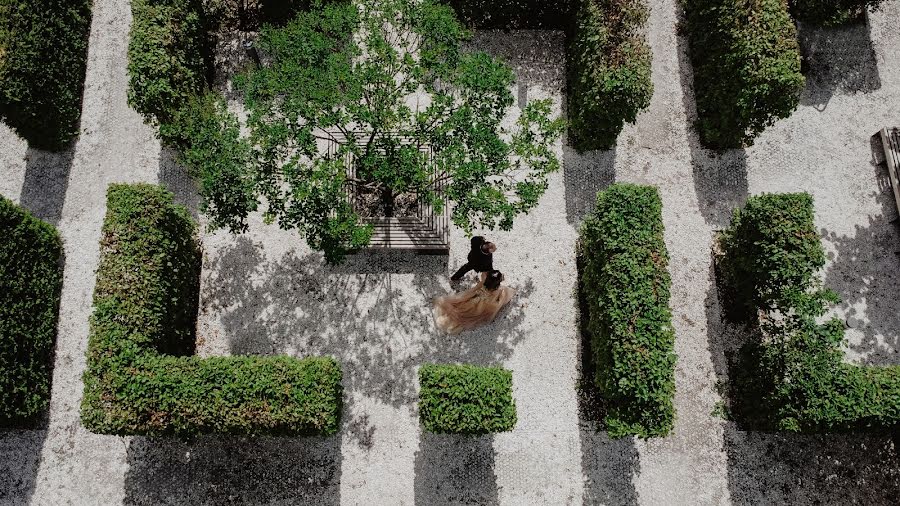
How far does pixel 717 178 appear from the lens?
52.1 ft

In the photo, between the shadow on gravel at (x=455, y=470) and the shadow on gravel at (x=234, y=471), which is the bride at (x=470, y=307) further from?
the shadow on gravel at (x=234, y=471)

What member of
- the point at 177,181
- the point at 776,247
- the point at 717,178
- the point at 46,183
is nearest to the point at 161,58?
the point at 177,181

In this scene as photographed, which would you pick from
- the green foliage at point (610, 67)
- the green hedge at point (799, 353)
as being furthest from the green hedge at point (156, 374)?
the green hedge at point (799, 353)

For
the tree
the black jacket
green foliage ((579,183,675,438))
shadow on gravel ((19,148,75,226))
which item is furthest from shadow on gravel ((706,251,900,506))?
shadow on gravel ((19,148,75,226))

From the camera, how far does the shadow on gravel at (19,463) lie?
1405cm

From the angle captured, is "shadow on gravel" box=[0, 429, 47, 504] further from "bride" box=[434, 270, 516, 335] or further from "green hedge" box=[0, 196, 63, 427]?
"bride" box=[434, 270, 516, 335]

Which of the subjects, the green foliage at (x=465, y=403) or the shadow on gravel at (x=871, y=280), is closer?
the green foliage at (x=465, y=403)

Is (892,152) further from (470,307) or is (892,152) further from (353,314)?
(353,314)

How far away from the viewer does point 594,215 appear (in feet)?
46.9

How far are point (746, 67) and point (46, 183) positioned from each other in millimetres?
15760

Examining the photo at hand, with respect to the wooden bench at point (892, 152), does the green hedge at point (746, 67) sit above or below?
above

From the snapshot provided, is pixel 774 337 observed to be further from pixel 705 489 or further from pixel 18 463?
pixel 18 463

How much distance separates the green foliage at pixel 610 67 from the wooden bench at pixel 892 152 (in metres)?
5.79

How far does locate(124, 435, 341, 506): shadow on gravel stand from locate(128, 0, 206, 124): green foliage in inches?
281
